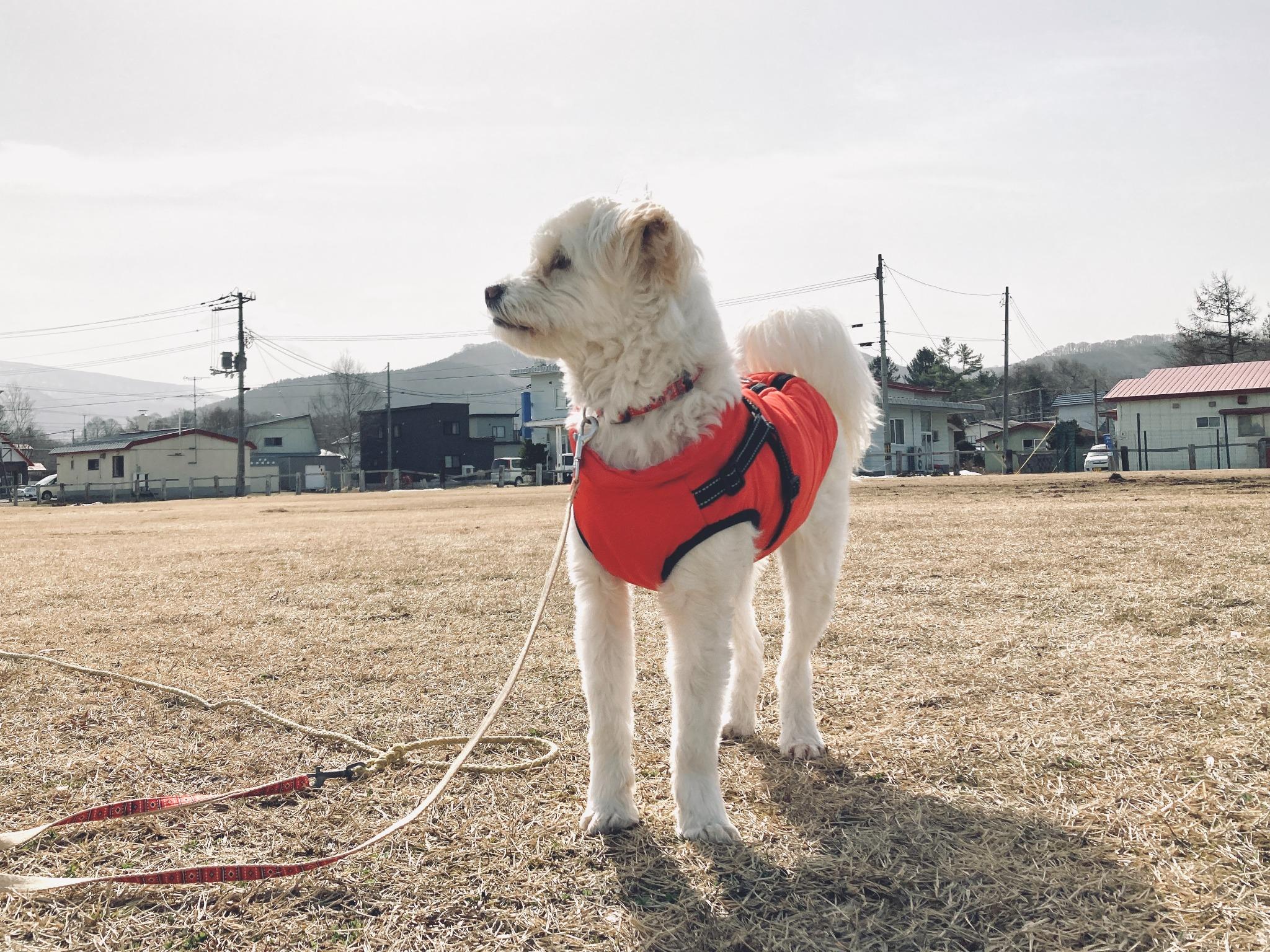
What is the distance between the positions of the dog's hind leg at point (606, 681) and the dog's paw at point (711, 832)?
0.51ft

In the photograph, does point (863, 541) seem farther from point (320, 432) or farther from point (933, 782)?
point (320, 432)

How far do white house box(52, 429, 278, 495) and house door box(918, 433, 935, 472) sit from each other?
116 feet

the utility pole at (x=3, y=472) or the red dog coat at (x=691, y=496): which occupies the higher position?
the utility pole at (x=3, y=472)

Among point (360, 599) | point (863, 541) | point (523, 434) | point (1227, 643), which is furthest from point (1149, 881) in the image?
point (523, 434)

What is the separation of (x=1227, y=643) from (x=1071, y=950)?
109 inches

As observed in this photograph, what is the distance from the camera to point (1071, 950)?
69.5 inches

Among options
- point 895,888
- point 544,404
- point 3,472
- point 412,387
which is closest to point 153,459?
point 3,472

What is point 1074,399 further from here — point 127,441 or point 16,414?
point 16,414

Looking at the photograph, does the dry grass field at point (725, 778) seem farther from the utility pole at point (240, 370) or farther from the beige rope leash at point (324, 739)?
the utility pole at point (240, 370)

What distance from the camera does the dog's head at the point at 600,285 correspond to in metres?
2.51

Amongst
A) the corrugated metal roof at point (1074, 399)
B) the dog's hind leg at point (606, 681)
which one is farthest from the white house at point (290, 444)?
the dog's hind leg at point (606, 681)

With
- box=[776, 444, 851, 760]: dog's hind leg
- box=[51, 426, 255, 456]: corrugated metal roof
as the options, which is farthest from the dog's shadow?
box=[51, 426, 255, 456]: corrugated metal roof

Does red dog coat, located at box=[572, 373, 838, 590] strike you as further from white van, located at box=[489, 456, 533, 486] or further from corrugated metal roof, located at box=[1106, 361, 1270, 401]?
corrugated metal roof, located at box=[1106, 361, 1270, 401]

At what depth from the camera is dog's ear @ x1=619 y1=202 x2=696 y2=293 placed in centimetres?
247
